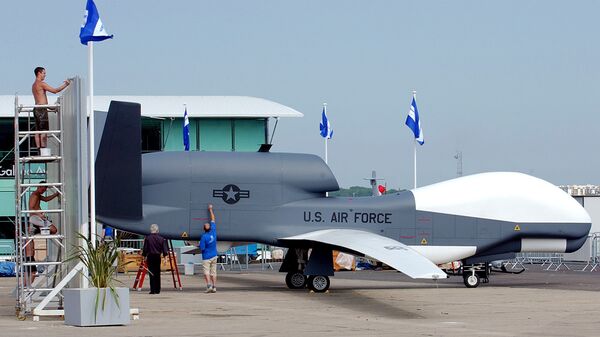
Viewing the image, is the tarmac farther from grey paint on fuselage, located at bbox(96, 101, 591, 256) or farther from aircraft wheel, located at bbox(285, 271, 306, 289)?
grey paint on fuselage, located at bbox(96, 101, 591, 256)

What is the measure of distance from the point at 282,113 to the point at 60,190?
4096cm

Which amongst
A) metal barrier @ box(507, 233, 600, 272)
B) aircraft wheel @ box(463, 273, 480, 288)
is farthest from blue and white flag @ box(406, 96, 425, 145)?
→ aircraft wheel @ box(463, 273, 480, 288)

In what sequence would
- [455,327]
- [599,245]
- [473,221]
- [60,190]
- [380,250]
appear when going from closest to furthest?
[455,327]
[60,190]
[380,250]
[473,221]
[599,245]

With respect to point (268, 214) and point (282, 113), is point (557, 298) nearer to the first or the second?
point (268, 214)

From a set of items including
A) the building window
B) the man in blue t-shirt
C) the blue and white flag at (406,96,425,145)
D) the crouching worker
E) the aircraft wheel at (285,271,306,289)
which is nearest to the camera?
the crouching worker

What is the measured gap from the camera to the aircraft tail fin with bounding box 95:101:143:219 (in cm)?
2552

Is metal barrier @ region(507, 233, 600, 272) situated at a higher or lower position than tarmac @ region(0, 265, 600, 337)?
lower

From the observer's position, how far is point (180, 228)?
26.6 meters

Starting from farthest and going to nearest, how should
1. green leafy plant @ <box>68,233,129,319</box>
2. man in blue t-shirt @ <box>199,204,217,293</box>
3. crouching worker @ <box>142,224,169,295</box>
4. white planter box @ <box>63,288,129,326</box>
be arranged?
1. man in blue t-shirt @ <box>199,204,217,293</box>
2. crouching worker @ <box>142,224,169,295</box>
3. green leafy plant @ <box>68,233,129,319</box>
4. white planter box @ <box>63,288,129,326</box>

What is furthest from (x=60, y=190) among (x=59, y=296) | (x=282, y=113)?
(x=282, y=113)

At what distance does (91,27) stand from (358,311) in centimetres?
707

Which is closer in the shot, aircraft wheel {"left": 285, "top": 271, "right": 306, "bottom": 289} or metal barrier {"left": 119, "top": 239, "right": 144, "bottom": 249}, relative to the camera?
aircraft wheel {"left": 285, "top": 271, "right": 306, "bottom": 289}

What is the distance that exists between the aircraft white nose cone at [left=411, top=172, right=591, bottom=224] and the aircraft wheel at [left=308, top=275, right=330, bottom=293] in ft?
11.5

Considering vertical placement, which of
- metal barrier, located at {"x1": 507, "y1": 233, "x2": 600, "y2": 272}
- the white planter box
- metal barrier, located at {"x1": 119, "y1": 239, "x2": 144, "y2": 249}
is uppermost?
the white planter box
